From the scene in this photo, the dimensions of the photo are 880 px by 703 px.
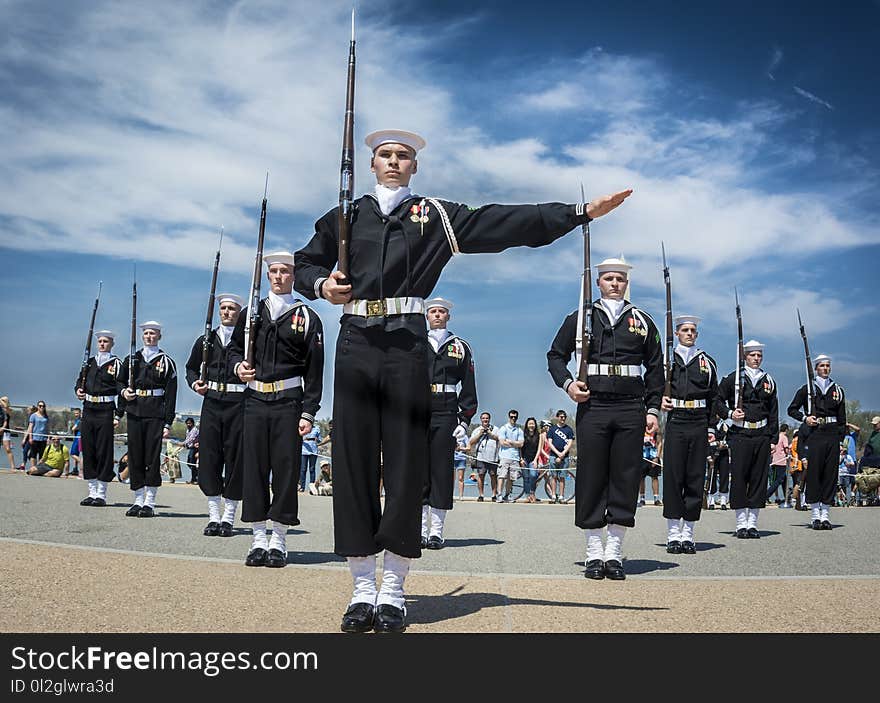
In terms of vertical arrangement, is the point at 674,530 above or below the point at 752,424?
below

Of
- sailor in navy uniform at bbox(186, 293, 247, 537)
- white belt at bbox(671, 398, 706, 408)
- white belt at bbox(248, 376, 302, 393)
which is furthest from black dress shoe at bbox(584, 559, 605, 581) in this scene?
sailor in navy uniform at bbox(186, 293, 247, 537)

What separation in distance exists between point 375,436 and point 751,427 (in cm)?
924

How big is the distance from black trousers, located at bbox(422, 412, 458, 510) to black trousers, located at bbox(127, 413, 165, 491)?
467cm

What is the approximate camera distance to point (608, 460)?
8.01 meters

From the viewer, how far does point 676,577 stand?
7.71m

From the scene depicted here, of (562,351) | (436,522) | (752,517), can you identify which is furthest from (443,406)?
(752,517)

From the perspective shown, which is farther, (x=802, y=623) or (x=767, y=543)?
(x=767, y=543)

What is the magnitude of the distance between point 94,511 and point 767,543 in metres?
9.40

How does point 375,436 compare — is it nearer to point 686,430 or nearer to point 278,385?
point 278,385

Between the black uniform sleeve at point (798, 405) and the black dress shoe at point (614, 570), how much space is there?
7.83m

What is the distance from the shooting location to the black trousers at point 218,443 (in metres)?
10.4
